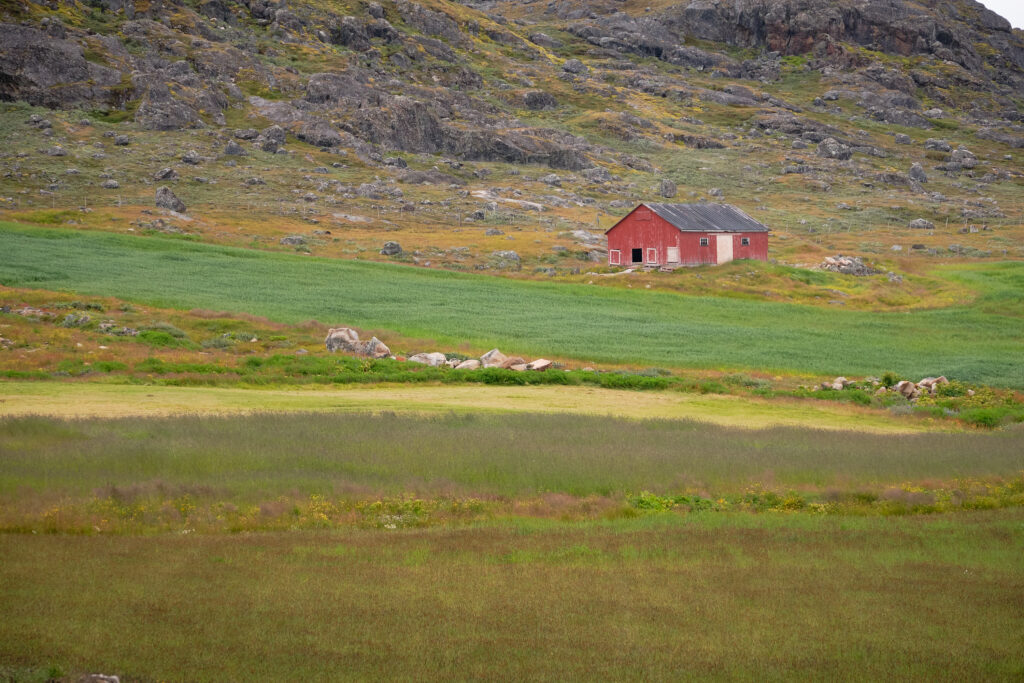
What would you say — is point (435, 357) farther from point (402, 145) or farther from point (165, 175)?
point (402, 145)

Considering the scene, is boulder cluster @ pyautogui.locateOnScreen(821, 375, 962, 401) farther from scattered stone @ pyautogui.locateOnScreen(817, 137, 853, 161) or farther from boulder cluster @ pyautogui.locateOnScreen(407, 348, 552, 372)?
scattered stone @ pyautogui.locateOnScreen(817, 137, 853, 161)

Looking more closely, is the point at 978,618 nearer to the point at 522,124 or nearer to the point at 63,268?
the point at 63,268

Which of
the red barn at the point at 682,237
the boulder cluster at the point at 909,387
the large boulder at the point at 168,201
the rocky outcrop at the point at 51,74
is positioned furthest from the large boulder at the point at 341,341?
the rocky outcrop at the point at 51,74

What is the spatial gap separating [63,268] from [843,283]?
2150 inches

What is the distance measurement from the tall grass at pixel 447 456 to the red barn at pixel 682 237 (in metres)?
54.2

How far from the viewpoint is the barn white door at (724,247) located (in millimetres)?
81188

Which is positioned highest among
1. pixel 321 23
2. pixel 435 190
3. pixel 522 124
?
pixel 321 23

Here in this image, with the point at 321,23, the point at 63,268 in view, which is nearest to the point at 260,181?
the point at 63,268

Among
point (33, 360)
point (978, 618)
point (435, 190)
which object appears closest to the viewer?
point (978, 618)

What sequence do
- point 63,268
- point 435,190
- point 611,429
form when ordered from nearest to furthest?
point 611,429 → point 63,268 → point 435,190

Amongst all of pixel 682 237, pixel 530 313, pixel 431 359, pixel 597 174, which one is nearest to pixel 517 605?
pixel 431 359

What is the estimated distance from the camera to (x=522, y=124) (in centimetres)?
15650

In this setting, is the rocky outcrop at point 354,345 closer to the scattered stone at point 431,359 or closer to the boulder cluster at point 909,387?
the scattered stone at point 431,359

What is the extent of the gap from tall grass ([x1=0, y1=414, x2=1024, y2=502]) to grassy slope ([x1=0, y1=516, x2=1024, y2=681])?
3.50 m
